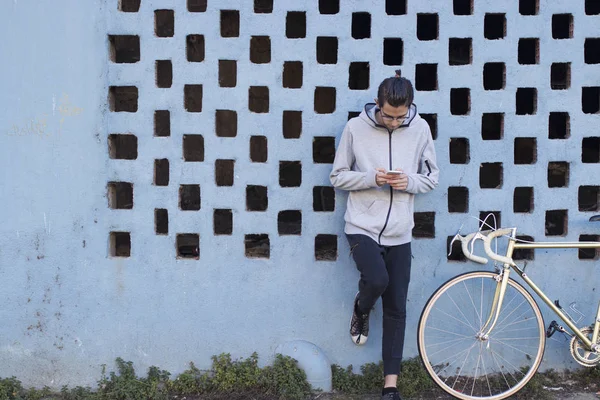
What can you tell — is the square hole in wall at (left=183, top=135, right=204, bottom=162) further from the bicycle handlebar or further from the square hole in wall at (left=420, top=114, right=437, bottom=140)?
the bicycle handlebar

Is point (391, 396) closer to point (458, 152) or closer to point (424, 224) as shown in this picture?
point (424, 224)

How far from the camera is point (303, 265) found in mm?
4164

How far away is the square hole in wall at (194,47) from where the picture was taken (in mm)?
4918

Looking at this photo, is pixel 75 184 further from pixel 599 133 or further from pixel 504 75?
pixel 599 133

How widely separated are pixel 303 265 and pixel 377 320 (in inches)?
26.1

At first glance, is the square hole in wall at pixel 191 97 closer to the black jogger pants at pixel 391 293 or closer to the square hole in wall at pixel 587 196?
the black jogger pants at pixel 391 293

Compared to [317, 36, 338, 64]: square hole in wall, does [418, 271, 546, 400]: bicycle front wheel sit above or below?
below

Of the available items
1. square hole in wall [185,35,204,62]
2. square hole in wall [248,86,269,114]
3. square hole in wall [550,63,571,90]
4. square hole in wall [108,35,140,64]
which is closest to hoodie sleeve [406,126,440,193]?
square hole in wall [550,63,571,90]

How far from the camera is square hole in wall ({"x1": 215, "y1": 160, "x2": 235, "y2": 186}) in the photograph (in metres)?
5.39

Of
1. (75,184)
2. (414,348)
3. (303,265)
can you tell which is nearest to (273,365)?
(303,265)

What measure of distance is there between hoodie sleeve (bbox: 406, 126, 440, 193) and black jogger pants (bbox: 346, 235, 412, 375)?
0.40 m

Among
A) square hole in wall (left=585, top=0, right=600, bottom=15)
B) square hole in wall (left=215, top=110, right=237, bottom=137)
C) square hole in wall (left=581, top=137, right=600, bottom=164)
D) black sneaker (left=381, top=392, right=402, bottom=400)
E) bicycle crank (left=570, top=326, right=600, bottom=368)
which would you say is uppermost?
square hole in wall (left=585, top=0, right=600, bottom=15)

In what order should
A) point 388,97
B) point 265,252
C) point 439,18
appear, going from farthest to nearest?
point 265,252 → point 439,18 → point 388,97

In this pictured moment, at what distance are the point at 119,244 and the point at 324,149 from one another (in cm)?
176
